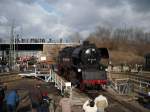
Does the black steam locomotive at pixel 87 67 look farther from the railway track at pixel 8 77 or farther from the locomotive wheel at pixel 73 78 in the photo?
the railway track at pixel 8 77

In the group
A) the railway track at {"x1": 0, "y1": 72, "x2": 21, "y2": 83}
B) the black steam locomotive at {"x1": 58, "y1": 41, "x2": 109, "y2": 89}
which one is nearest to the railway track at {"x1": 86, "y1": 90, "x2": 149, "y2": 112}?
the black steam locomotive at {"x1": 58, "y1": 41, "x2": 109, "y2": 89}

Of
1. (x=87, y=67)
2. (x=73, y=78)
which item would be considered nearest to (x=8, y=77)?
(x=73, y=78)

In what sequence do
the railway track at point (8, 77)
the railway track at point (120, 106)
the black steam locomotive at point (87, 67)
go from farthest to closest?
the railway track at point (8, 77), the black steam locomotive at point (87, 67), the railway track at point (120, 106)

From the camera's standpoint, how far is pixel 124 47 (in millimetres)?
114312

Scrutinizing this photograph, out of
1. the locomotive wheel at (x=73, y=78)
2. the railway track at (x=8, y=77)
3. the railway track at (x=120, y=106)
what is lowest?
the railway track at (x=120, y=106)

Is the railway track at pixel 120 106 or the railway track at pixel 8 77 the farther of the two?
the railway track at pixel 8 77

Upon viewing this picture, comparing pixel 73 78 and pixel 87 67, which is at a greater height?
pixel 87 67

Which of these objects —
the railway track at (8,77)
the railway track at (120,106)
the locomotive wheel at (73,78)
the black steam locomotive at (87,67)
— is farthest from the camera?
the railway track at (8,77)

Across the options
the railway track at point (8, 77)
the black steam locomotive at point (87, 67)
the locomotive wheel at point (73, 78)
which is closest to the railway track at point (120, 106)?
the black steam locomotive at point (87, 67)

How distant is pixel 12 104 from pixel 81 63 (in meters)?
15.0

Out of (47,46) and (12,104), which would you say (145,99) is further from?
(47,46)

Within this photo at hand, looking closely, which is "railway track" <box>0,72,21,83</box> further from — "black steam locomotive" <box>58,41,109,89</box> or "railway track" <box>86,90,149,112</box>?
"railway track" <box>86,90,149,112</box>

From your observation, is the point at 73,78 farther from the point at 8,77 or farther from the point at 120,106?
the point at 8,77

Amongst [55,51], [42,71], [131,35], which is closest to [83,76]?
[42,71]
